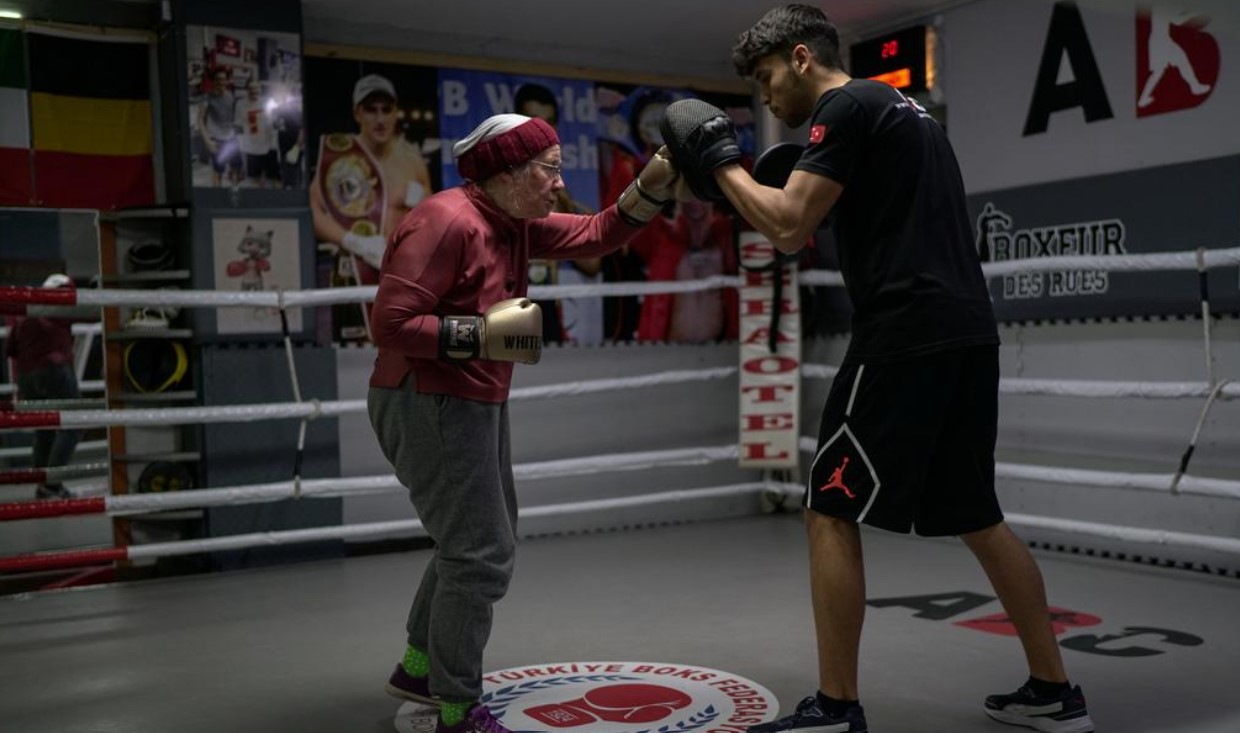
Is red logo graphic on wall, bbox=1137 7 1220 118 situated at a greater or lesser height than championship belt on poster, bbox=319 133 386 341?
greater

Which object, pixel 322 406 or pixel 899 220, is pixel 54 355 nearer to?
pixel 322 406

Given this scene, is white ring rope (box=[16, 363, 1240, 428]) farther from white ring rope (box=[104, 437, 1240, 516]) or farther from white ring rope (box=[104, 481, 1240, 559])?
white ring rope (box=[104, 481, 1240, 559])

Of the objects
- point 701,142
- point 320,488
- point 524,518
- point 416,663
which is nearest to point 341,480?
point 320,488

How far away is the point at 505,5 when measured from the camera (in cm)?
473

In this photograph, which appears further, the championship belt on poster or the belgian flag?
the championship belt on poster

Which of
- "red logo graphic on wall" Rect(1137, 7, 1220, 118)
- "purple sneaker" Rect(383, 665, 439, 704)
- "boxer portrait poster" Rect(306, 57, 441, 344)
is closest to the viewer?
"purple sneaker" Rect(383, 665, 439, 704)

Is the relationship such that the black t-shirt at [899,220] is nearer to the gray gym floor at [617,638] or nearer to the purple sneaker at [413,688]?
the gray gym floor at [617,638]

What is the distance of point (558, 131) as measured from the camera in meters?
5.34

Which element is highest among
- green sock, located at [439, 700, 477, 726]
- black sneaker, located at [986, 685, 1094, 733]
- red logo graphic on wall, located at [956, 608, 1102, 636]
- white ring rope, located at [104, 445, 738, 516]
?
white ring rope, located at [104, 445, 738, 516]

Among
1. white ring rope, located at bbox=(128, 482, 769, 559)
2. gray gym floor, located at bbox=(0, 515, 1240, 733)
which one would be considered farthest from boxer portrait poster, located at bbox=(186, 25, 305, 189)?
gray gym floor, located at bbox=(0, 515, 1240, 733)

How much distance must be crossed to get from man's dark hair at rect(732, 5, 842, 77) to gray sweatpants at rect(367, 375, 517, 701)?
87 centimetres

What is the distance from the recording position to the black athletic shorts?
2115 millimetres

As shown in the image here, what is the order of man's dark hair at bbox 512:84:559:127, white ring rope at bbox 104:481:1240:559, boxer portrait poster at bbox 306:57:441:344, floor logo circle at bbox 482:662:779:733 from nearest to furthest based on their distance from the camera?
floor logo circle at bbox 482:662:779:733, white ring rope at bbox 104:481:1240:559, boxer portrait poster at bbox 306:57:441:344, man's dark hair at bbox 512:84:559:127

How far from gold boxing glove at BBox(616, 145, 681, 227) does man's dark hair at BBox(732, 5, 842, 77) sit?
11.2 inches
